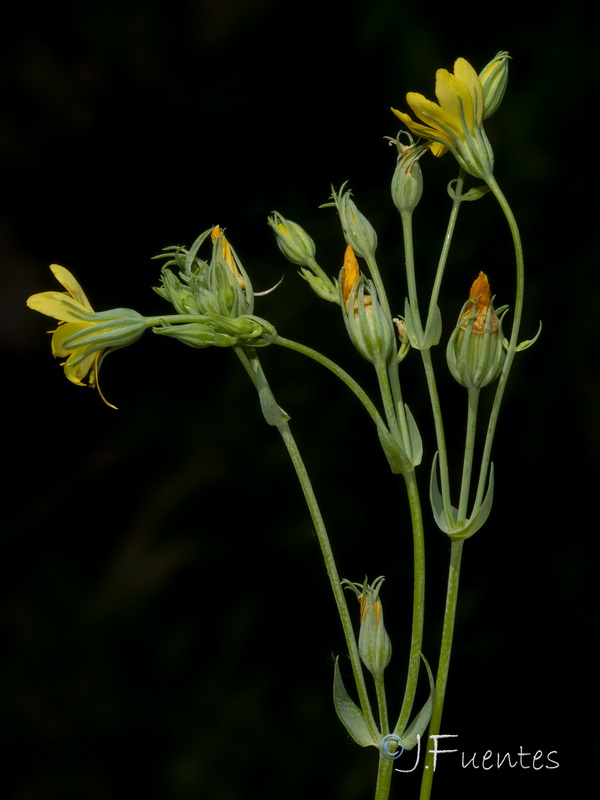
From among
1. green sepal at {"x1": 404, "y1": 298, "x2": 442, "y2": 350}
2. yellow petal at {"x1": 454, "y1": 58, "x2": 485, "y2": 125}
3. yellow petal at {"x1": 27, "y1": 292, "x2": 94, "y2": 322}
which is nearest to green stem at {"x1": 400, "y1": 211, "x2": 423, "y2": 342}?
green sepal at {"x1": 404, "y1": 298, "x2": 442, "y2": 350}

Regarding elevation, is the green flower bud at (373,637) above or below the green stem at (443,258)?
below

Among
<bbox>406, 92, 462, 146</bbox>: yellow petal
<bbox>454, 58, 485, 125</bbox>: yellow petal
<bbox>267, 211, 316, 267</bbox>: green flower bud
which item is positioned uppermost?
<bbox>454, 58, 485, 125</bbox>: yellow petal

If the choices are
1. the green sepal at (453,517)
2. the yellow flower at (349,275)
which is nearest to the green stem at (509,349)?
the green sepal at (453,517)

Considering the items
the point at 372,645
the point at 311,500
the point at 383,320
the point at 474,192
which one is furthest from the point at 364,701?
the point at 474,192

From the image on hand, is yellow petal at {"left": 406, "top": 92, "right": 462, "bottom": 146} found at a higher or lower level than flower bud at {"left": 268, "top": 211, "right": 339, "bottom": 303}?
higher

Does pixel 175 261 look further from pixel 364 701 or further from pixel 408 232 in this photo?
pixel 364 701

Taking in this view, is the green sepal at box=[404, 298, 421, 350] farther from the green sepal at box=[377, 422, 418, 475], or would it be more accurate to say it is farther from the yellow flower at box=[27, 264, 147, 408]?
the yellow flower at box=[27, 264, 147, 408]

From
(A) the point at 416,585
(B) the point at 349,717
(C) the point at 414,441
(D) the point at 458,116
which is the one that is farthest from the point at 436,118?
(B) the point at 349,717

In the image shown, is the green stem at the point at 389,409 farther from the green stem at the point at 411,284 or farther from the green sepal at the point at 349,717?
the green sepal at the point at 349,717
